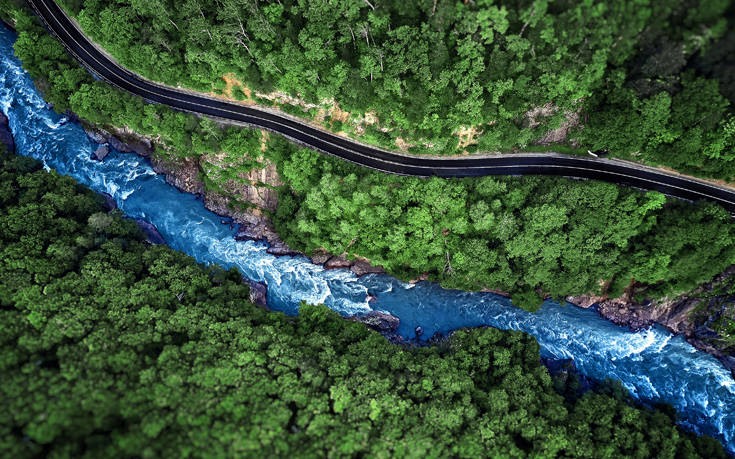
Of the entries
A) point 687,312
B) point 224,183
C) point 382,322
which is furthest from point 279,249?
point 687,312

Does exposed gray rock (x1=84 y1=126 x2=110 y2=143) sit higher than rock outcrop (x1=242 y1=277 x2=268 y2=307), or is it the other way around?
exposed gray rock (x1=84 y1=126 x2=110 y2=143)

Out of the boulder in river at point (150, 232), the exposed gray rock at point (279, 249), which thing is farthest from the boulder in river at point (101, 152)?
the exposed gray rock at point (279, 249)

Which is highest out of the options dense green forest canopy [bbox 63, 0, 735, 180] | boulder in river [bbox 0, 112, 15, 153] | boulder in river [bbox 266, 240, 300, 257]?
dense green forest canopy [bbox 63, 0, 735, 180]

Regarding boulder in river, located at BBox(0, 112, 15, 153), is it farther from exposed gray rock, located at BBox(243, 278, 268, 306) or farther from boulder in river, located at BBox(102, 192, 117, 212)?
exposed gray rock, located at BBox(243, 278, 268, 306)

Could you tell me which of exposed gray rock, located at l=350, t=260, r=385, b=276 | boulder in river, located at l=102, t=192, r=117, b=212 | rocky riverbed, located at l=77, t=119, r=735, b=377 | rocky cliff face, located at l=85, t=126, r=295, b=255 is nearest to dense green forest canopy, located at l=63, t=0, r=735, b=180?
rocky cliff face, located at l=85, t=126, r=295, b=255

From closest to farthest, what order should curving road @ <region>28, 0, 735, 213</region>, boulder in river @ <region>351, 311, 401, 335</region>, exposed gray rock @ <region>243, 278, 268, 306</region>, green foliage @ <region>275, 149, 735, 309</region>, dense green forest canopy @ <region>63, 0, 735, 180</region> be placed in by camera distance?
dense green forest canopy @ <region>63, 0, 735, 180</region>
green foliage @ <region>275, 149, 735, 309</region>
curving road @ <region>28, 0, 735, 213</region>
boulder in river @ <region>351, 311, 401, 335</region>
exposed gray rock @ <region>243, 278, 268, 306</region>

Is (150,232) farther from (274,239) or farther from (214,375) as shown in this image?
(214,375)

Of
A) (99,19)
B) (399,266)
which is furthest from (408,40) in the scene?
(99,19)
